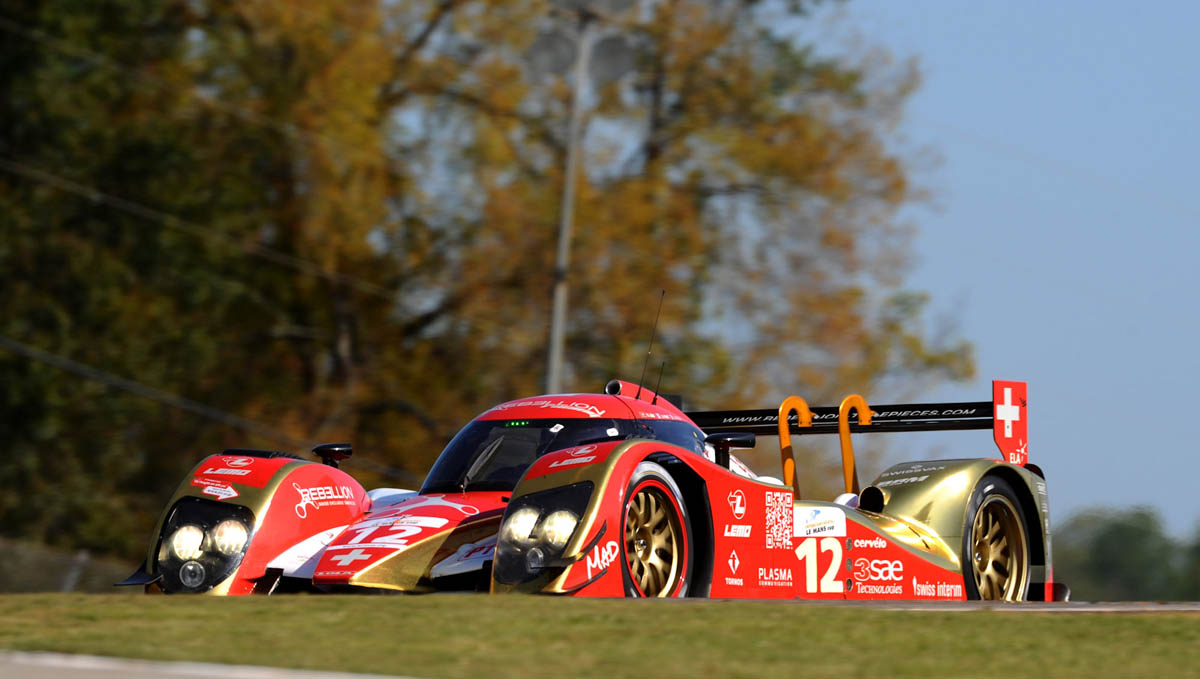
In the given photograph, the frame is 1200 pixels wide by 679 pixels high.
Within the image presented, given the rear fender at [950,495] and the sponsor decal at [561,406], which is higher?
the sponsor decal at [561,406]

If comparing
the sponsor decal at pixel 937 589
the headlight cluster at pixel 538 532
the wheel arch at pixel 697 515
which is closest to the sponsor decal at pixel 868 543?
the sponsor decal at pixel 937 589

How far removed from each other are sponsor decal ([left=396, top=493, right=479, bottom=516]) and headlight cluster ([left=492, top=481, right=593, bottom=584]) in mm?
877

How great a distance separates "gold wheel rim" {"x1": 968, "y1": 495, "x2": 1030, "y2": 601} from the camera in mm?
9875

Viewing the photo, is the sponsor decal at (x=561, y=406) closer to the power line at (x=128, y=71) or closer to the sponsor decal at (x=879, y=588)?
the sponsor decal at (x=879, y=588)

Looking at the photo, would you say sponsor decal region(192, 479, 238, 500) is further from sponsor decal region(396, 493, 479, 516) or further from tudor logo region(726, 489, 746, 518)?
tudor logo region(726, 489, 746, 518)

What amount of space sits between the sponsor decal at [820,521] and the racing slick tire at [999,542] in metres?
1.57

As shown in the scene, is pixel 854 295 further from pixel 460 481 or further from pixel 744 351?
pixel 460 481

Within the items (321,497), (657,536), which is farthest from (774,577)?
(321,497)

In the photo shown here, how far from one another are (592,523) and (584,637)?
147cm

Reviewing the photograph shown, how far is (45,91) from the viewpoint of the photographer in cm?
2473

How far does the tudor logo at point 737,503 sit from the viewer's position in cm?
748

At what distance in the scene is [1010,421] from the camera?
413 inches

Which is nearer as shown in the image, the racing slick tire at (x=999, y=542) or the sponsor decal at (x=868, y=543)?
the sponsor decal at (x=868, y=543)

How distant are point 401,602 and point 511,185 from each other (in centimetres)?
1879
